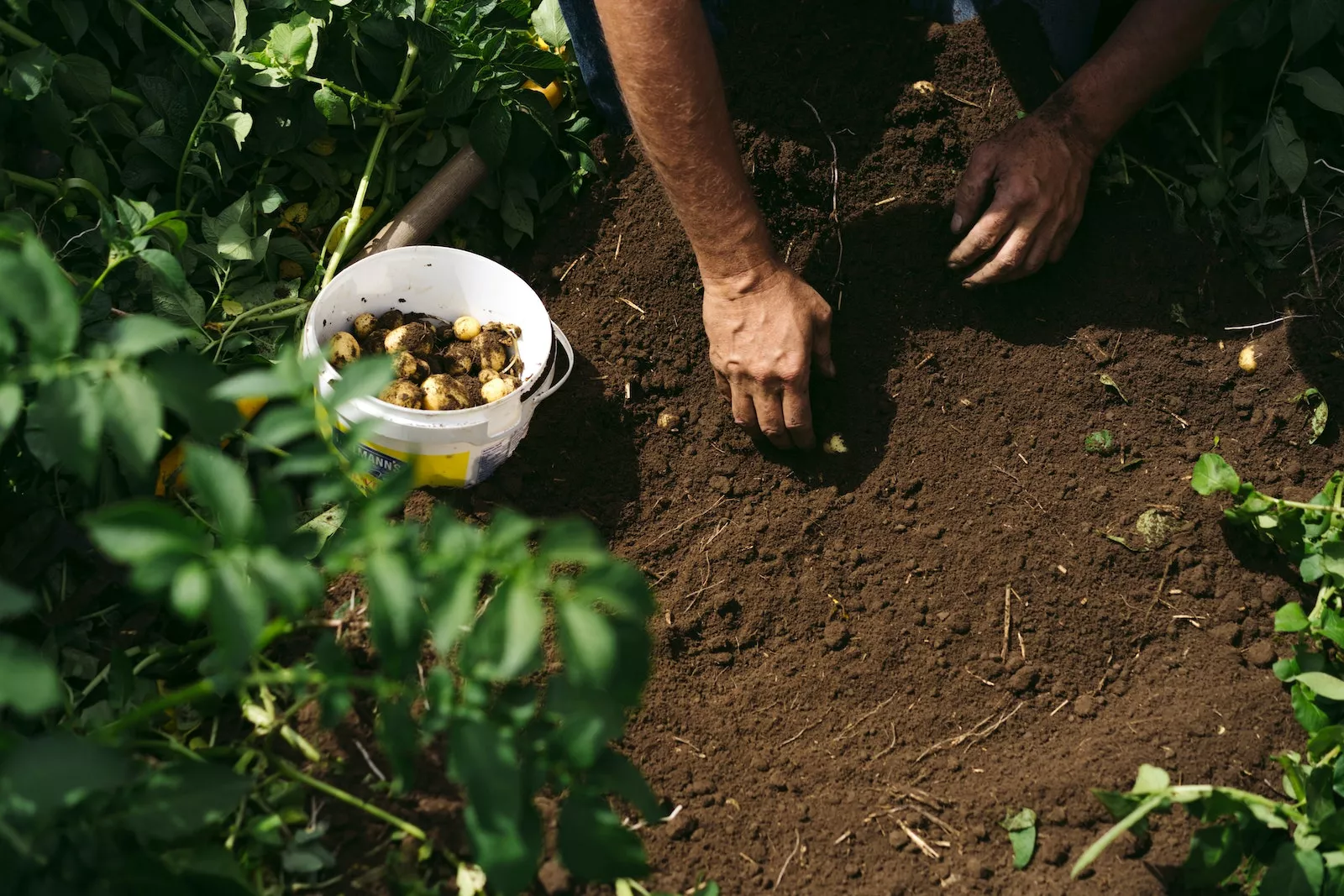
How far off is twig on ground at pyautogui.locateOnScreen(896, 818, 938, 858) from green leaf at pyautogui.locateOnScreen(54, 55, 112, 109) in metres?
1.74

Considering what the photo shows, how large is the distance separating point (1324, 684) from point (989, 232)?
90 cm

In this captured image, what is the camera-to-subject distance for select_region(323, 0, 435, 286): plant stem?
197 cm

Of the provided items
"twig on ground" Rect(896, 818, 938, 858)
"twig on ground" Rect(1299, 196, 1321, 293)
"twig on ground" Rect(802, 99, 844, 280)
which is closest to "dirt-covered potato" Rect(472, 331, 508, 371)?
"twig on ground" Rect(802, 99, 844, 280)

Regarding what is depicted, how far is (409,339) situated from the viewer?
1873 millimetres

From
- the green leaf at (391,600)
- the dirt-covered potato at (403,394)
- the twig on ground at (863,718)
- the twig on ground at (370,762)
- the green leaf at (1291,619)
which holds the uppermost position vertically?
the green leaf at (391,600)

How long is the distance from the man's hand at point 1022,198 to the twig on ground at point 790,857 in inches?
40.4

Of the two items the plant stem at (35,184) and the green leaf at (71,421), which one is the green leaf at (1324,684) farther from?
the plant stem at (35,184)

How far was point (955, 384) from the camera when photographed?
6.56 ft

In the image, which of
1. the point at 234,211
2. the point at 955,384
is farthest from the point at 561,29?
the point at 955,384

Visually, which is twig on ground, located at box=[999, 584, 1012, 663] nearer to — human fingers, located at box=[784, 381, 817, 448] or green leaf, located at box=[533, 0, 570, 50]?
human fingers, located at box=[784, 381, 817, 448]

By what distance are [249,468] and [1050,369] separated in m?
1.40

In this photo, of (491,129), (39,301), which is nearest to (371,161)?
(491,129)

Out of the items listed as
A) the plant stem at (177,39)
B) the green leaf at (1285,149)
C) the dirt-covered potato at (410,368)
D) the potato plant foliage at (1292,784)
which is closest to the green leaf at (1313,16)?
the green leaf at (1285,149)

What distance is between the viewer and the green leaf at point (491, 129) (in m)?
2.02
